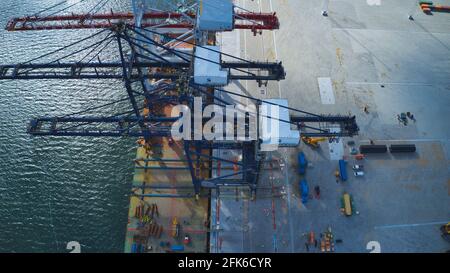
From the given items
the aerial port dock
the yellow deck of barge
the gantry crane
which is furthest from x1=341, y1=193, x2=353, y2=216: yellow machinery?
the yellow deck of barge

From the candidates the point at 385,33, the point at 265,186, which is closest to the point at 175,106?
the point at 265,186

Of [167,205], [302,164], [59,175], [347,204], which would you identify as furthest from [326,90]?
[59,175]

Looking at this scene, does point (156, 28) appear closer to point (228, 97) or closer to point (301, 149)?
point (228, 97)

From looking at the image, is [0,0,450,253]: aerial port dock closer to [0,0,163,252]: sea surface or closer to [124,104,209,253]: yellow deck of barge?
[124,104,209,253]: yellow deck of barge

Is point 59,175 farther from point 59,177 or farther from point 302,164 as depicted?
point 302,164

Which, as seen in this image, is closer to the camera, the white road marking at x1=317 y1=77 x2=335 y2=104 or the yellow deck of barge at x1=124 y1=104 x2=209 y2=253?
the yellow deck of barge at x1=124 y1=104 x2=209 y2=253

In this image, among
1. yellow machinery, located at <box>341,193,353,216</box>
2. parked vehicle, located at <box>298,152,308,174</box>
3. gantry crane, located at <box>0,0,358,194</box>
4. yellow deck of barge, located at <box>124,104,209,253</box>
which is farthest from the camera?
parked vehicle, located at <box>298,152,308,174</box>

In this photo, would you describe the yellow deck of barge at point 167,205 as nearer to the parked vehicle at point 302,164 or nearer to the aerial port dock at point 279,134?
the aerial port dock at point 279,134

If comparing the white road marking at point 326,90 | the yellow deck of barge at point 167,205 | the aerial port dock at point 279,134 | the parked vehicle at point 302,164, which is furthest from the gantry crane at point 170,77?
the white road marking at point 326,90
